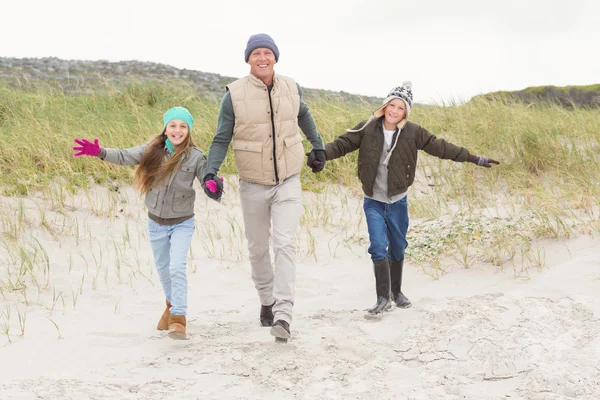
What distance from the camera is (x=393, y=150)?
5.77m

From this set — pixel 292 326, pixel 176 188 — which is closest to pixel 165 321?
pixel 292 326

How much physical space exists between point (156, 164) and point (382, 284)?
214 centimetres

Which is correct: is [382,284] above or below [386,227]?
below

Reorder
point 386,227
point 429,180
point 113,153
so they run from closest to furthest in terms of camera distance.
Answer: point 113,153, point 386,227, point 429,180

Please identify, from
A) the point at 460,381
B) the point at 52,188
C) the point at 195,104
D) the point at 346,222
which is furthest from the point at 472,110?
the point at 460,381

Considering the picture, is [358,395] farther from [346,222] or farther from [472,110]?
[472,110]

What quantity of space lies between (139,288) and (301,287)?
1668mm

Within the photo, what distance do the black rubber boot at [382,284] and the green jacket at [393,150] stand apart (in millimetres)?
599

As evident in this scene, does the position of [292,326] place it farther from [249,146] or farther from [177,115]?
[177,115]

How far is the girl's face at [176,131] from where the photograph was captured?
5324mm

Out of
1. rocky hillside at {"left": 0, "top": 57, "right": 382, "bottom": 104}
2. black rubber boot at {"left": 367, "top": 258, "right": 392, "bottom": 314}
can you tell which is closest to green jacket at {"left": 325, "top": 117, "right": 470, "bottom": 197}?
black rubber boot at {"left": 367, "top": 258, "right": 392, "bottom": 314}

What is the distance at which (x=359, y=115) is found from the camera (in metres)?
11.8

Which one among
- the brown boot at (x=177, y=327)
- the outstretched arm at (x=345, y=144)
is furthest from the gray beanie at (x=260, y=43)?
the brown boot at (x=177, y=327)

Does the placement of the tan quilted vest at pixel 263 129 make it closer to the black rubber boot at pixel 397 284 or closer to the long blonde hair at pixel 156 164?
the long blonde hair at pixel 156 164
